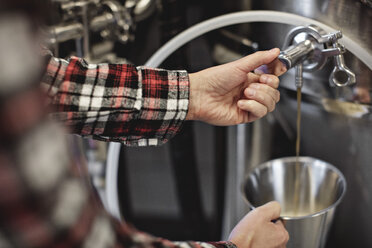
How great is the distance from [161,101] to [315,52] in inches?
8.7

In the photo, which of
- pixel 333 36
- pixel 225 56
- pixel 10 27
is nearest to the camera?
pixel 10 27

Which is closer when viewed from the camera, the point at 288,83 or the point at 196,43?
the point at 288,83

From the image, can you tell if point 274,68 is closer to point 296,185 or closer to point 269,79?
point 269,79

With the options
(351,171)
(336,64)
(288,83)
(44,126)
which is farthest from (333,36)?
(44,126)

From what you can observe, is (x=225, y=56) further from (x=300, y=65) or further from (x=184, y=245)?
(x=184, y=245)

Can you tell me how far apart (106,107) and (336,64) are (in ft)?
1.02

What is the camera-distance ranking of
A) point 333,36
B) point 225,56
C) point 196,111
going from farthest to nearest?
point 225,56
point 196,111
point 333,36

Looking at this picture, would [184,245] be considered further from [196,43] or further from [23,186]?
[196,43]

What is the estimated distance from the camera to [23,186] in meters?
0.27

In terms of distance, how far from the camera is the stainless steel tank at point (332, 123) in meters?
0.62

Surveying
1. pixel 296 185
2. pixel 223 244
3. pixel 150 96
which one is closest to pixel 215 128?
pixel 296 185

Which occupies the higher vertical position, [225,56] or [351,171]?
[225,56]

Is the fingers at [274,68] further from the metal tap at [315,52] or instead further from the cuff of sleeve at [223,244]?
the cuff of sleeve at [223,244]

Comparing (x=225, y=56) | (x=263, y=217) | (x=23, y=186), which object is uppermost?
(x=225, y=56)
